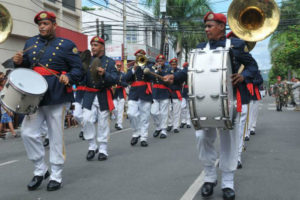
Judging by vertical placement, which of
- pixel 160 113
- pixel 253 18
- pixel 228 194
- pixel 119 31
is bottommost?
pixel 228 194

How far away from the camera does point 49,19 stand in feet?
17.3

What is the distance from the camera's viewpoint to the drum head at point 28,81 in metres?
4.64

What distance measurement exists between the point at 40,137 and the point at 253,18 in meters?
3.10

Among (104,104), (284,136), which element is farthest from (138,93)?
(284,136)

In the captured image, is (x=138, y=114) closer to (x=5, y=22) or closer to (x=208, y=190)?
(x=5, y=22)

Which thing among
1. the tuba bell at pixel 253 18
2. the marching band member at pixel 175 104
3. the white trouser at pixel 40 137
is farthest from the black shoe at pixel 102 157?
the marching band member at pixel 175 104

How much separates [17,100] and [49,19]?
1.27m

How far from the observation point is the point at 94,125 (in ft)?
24.2

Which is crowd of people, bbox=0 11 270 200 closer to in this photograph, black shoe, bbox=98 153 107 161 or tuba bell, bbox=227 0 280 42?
black shoe, bbox=98 153 107 161

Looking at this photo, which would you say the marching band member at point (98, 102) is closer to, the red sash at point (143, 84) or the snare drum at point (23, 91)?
the red sash at point (143, 84)

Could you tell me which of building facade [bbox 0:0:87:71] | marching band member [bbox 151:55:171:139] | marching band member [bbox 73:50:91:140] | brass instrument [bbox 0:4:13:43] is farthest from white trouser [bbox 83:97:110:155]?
building facade [bbox 0:0:87:71]

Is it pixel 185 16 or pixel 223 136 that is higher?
pixel 185 16

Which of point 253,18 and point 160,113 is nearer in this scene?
point 253,18

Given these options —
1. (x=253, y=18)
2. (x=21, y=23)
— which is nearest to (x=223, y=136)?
(x=253, y=18)
